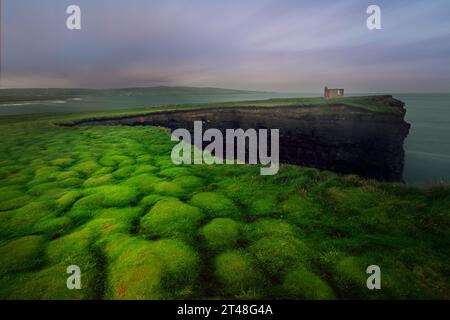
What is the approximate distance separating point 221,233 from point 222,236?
15 centimetres

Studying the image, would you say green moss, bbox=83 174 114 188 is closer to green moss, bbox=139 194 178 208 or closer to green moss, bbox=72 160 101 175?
green moss, bbox=72 160 101 175

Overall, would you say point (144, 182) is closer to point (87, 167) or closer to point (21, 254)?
point (87, 167)

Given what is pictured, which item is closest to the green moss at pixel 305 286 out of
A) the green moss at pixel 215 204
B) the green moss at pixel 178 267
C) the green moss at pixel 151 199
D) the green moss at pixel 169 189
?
the green moss at pixel 178 267

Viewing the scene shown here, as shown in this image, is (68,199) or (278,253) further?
(68,199)

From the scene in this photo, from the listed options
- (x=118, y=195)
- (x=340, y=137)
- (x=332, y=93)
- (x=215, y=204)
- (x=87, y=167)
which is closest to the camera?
(x=215, y=204)

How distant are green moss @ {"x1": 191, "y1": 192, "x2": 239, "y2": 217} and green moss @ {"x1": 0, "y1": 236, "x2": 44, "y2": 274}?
15.9ft

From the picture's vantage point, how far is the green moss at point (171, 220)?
25.6 ft

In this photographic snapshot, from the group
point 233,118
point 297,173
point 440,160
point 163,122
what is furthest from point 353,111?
point 297,173

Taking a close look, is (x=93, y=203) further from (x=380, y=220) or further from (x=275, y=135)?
(x=275, y=135)

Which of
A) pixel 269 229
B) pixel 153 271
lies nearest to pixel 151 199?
pixel 153 271

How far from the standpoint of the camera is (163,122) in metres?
49.6

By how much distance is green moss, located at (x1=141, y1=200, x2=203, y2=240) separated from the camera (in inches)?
307

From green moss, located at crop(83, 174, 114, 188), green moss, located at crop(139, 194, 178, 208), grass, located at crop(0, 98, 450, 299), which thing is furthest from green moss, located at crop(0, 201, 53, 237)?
green moss, located at crop(139, 194, 178, 208)

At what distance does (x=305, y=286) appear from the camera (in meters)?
5.54
